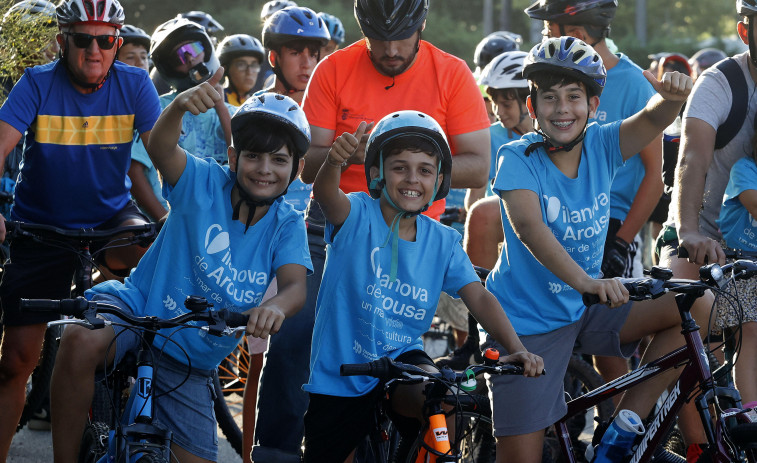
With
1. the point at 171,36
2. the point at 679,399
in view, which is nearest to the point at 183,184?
the point at 679,399

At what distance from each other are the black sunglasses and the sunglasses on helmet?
79.3 inches

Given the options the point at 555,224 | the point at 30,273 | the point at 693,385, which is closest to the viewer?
the point at 693,385

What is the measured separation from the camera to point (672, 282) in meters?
4.88

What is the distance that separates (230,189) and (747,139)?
9.43 feet

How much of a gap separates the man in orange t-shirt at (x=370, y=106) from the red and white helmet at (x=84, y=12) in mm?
1318

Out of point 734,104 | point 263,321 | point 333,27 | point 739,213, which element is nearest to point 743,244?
point 739,213

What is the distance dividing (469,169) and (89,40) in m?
2.30

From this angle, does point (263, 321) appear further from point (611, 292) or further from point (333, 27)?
point (333, 27)

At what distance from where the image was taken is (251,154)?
5.07 metres

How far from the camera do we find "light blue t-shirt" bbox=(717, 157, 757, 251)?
19.4 feet

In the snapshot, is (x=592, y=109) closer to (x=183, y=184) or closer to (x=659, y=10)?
(x=183, y=184)

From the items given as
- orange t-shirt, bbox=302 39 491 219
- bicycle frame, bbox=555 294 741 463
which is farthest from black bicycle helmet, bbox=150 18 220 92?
bicycle frame, bbox=555 294 741 463

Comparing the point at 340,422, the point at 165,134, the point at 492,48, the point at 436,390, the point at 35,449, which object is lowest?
the point at 35,449

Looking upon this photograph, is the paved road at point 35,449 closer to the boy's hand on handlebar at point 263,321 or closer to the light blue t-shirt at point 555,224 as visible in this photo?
the light blue t-shirt at point 555,224
